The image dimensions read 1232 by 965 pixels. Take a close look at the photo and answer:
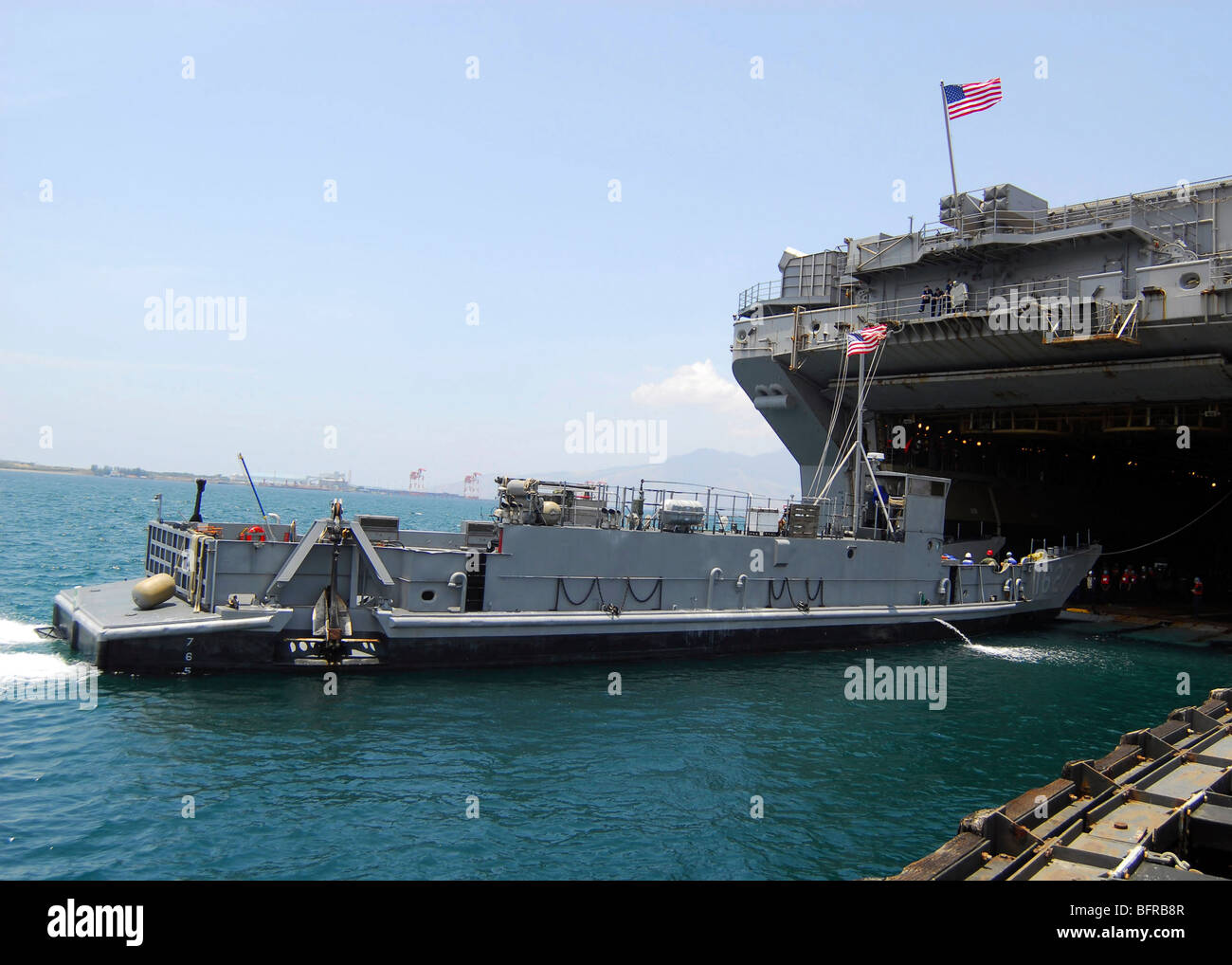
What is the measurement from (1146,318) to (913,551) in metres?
8.24

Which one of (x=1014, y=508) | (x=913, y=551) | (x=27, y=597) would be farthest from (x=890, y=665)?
(x=27, y=597)

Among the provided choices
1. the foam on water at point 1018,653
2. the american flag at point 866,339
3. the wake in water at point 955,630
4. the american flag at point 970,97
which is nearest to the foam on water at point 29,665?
the american flag at point 866,339

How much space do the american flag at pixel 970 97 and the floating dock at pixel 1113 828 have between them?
1991 centimetres

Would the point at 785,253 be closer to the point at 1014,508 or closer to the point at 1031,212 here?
the point at 1031,212

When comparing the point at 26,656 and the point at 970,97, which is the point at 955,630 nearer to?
the point at 970,97

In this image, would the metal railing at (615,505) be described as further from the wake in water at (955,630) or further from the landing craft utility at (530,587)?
the wake in water at (955,630)

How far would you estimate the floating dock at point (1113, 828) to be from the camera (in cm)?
661

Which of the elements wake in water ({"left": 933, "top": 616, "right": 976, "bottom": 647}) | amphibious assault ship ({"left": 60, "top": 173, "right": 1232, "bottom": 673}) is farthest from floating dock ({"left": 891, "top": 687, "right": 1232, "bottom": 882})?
wake in water ({"left": 933, "top": 616, "right": 976, "bottom": 647})

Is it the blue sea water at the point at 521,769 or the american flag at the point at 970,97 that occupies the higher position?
the american flag at the point at 970,97

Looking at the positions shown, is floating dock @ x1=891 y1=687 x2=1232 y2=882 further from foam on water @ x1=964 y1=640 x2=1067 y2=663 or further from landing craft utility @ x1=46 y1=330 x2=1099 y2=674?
foam on water @ x1=964 y1=640 x2=1067 y2=663

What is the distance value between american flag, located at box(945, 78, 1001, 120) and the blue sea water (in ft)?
52.0

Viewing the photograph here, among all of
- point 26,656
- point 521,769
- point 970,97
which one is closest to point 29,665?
point 26,656

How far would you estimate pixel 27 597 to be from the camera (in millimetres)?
23469

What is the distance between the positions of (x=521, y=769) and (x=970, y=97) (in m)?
22.5
